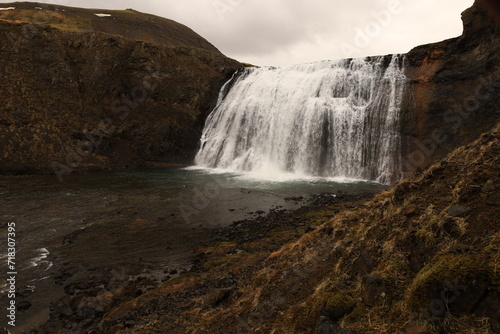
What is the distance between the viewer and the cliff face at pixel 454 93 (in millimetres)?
22641

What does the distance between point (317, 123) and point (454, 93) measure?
37.2 ft

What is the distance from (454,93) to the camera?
2408 cm

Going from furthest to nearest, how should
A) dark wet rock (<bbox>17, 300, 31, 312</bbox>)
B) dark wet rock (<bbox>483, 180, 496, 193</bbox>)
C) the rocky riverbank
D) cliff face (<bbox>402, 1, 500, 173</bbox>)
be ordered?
cliff face (<bbox>402, 1, 500, 173</bbox>) → dark wet rock (<bbox>17, 300, 31, 312</bbox>) → the rocky riverbank → dark wet rock (<bbox>483, 180, 496, 193</bbox>)

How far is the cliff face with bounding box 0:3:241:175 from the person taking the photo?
30766 mm

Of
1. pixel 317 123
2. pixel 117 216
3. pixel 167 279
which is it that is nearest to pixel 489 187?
pixel 167 279

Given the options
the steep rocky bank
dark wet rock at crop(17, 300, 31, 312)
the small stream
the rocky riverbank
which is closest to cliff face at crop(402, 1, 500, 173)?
the small stream

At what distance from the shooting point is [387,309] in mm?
3656

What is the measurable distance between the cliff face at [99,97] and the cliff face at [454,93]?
79.6 ft

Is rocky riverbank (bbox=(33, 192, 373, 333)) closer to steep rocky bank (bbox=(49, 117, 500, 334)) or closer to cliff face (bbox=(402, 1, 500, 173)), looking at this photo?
steep rocky bank (bbox=(49, 117, 500, 334))

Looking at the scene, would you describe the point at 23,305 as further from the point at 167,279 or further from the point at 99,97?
the point at 99,97

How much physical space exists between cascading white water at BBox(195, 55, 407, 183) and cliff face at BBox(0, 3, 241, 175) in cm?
519

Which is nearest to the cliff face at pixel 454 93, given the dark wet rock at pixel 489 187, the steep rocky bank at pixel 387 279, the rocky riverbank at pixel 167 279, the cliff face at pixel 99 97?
the rocky riverbank at pixel 167 279

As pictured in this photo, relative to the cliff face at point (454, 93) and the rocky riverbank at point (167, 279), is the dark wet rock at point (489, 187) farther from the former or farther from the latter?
the cliff face at point (454, 93)

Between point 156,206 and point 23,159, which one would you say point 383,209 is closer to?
point 156,206
